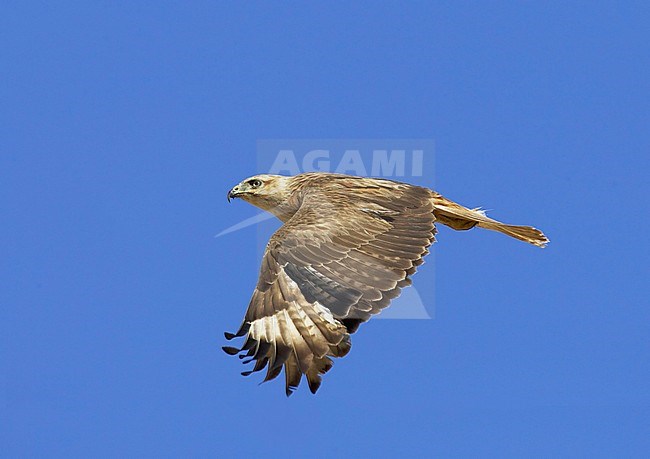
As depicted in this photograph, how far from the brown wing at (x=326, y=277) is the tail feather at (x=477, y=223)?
1.86 ft

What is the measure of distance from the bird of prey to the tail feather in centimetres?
1

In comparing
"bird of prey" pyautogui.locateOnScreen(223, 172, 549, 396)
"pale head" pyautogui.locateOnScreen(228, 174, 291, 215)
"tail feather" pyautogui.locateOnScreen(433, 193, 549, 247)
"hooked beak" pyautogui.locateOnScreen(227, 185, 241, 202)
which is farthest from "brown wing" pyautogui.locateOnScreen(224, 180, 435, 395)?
"hooked beak" pyautogui.locateOnScreen(227, 185, 241, 202)

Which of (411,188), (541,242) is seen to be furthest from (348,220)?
(541,242)

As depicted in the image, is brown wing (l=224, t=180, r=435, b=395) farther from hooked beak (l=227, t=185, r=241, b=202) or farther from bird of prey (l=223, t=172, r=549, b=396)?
hooked beak (l=227, t=185, r=241, b=202)

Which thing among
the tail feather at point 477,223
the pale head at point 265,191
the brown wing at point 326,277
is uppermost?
the pale head at point 265,191

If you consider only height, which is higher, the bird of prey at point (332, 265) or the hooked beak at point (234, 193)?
the hooked beak at point (234, 193)

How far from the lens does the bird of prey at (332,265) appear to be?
381 inches

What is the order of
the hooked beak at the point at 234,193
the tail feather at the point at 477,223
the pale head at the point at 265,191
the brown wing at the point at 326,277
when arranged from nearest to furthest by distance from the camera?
the brown wing at the point at 326,277 → the tail feather at the point at 477,223 → the pale head at the point at 265,191 → the hooked beak at the point at 234,193

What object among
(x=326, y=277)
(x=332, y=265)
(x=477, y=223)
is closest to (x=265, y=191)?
(x=477, y=223)

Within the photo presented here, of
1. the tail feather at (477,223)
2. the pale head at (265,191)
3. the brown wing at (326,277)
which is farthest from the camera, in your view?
the pale head at (265,191)

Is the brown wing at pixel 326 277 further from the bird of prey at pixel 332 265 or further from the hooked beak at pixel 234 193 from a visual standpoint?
the hooked beak at pixel 234 193

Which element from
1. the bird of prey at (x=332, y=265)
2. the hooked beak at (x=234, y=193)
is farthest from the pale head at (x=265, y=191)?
the bird of prey at (x=332, y=265)

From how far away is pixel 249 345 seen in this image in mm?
9820

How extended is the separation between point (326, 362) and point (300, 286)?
0.76m
